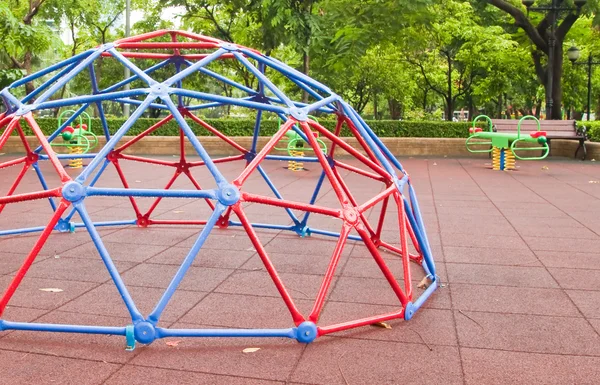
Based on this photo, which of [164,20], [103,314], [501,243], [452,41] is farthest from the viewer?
[164,20]

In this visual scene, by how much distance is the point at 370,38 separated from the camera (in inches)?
501

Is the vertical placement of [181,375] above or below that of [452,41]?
below

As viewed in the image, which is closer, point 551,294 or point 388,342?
point 388,342

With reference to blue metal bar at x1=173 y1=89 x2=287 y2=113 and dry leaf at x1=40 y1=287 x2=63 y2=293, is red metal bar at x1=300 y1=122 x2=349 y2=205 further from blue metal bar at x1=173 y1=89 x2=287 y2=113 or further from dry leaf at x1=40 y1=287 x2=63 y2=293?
dry leaf at x1=40 y1=287 x2=63 y2=293

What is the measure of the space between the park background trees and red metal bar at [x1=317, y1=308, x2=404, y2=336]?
9.02 meters

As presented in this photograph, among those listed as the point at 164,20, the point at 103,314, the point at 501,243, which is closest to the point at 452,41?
the point at 164,20

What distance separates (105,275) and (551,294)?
305 cm

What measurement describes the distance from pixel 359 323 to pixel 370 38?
1028 centimetres

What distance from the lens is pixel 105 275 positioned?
4391 mm

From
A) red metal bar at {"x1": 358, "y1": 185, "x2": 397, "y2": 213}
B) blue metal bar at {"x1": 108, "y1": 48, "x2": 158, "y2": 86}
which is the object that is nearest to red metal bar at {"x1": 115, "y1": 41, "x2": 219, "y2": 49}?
blue metal bar at {"x1": 108, "y1": 48, "x2": 158, "y2": 86}

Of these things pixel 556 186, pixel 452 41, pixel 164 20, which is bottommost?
pixel 556 186

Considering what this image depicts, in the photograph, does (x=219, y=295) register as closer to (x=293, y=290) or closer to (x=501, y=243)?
(x=293, y=290)

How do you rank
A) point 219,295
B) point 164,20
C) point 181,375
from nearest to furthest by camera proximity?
1. point 181,375
2. point 219,295
3. point 164,20

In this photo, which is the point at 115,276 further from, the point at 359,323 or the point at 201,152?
the point at 359,323
